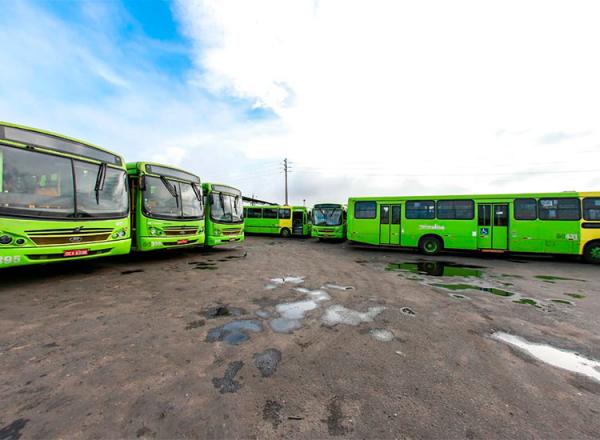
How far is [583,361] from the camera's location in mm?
2799

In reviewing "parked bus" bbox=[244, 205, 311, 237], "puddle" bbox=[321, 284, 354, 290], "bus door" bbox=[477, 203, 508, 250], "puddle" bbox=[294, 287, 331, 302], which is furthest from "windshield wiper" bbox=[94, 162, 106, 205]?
"parked bus" bbox=[244, 205, 311, 237]

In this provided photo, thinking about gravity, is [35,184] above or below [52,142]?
below

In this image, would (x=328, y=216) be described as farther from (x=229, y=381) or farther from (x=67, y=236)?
(x=229, y=381)

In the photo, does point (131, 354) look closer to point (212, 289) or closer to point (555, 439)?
point (212, 289)

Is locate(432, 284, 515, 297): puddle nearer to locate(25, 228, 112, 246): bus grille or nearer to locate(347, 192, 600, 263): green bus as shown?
locate(347, 192, 600, 263): green bus

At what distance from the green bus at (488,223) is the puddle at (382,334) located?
9.07 metres

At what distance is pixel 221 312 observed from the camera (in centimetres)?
395

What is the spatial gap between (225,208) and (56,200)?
5.85 metres

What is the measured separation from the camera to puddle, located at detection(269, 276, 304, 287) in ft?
19.1

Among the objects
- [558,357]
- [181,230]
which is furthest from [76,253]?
[558,357]

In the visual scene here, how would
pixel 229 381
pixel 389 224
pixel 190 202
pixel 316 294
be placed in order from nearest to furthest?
pixel 229 381 → pixel 316 294 → pixel 190 202 → pixel 389 224

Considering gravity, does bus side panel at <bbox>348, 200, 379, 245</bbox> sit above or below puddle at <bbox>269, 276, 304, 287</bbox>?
above

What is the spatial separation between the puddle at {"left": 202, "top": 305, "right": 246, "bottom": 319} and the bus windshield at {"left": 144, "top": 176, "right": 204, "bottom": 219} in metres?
4.65

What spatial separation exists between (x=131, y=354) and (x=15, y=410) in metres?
0.89
